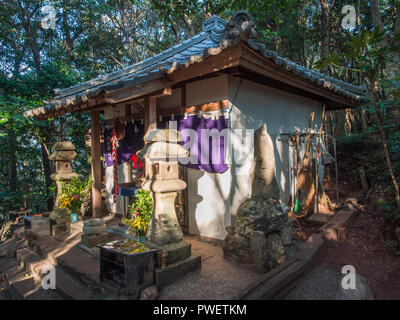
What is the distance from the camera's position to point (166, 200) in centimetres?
429

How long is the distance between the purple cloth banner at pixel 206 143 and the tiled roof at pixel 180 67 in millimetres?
1378

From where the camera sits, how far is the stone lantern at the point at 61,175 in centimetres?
657

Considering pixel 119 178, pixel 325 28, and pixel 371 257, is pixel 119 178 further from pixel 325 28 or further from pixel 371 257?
pixel 325 28

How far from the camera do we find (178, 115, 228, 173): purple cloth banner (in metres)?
5.22

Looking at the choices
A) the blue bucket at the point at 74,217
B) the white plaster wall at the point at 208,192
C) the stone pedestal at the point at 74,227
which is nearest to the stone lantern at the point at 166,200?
the white plaster wall at the point at 208,192

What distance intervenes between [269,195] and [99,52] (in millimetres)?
16296

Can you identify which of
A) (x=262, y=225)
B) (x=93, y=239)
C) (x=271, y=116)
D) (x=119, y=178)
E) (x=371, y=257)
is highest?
(x=271, y=116)

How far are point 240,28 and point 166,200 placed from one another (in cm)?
291

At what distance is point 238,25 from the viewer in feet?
11.6

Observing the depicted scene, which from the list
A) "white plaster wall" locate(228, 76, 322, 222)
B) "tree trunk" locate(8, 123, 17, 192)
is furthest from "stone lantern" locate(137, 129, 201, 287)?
"tree trunk" locate(8, 123, 17, 192)

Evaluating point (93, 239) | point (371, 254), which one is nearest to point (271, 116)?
point (371, 254)

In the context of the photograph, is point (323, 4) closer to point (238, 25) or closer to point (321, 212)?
point (321, 212)

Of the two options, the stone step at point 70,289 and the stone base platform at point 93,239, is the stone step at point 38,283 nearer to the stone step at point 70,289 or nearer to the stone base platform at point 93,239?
the stone step at point 70,289

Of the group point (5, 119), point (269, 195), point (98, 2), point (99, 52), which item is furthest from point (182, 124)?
point (99, 52)
